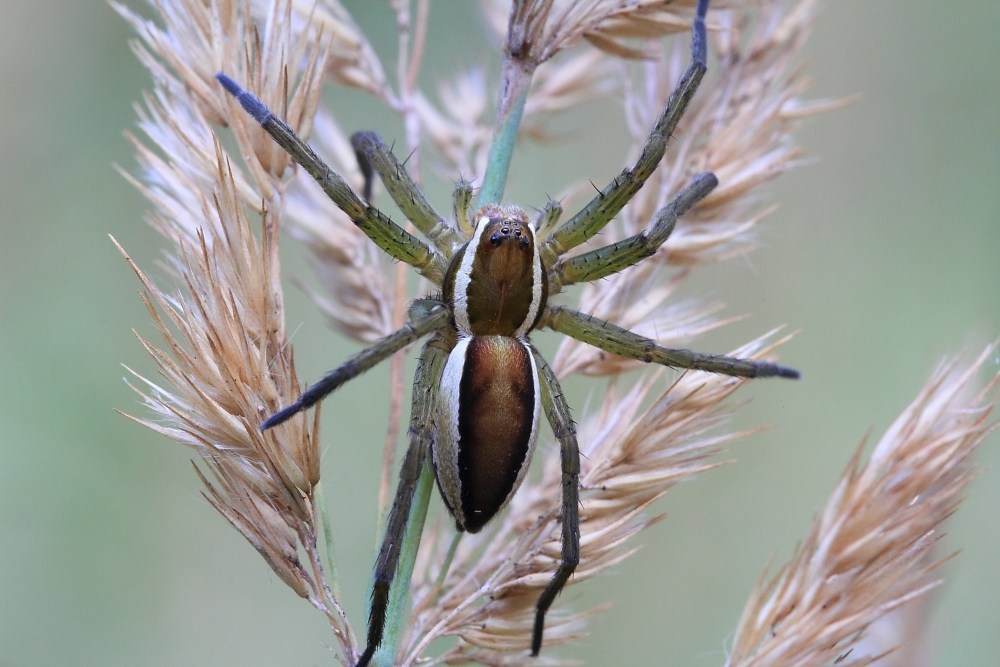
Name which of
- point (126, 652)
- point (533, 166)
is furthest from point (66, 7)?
point (126, 652)

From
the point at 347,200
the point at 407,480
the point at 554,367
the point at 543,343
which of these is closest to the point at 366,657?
the point at 407,480

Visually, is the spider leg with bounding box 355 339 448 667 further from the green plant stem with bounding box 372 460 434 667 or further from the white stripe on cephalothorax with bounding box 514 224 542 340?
the white stripe on cephalothorax with bounding box 514 224 542 340

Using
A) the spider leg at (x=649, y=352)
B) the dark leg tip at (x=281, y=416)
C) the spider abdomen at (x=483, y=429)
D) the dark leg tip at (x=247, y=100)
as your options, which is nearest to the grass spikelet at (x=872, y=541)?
the spider leg at (x=649, y=352)

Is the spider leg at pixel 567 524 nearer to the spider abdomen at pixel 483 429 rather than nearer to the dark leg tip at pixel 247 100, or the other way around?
the spider abdomen at pixel 483 429

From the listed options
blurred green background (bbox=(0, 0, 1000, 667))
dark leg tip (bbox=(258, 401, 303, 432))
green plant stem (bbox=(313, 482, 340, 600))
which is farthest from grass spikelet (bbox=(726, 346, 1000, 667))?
blurred green background (bbox=(0, 0, 1000, 667))

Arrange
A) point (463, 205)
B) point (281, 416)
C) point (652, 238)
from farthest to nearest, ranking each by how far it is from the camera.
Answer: point (463, 205) < point (652, 238) < point (281, 416)

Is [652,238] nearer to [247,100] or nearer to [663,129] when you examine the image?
[663,129]
